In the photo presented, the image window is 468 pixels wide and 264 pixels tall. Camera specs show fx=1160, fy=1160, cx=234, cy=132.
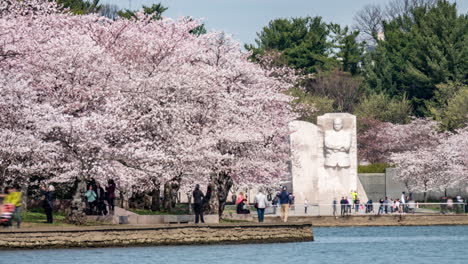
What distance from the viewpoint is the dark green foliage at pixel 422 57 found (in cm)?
11419

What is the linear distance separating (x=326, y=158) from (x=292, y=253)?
41912mm

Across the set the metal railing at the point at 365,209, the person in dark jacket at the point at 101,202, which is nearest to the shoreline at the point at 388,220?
the metal railing at the point at 365,209

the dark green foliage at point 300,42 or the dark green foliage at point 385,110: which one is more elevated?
the dark green foliage at point 300,42

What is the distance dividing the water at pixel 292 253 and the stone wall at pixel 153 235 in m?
0.41

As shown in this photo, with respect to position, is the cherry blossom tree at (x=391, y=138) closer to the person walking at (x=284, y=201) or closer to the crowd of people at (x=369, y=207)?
the crowd of people at (x=369, y=207)

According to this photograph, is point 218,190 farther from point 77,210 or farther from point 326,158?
point 326,158

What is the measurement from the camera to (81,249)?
4362 centimetres

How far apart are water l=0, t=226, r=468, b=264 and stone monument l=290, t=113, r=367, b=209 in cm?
2525

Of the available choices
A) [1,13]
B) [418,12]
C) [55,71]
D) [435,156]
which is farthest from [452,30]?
[55,71]

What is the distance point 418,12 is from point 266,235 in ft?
256

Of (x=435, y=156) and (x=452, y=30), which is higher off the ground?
(x=452, y=30)

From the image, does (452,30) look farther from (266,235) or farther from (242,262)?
(242,262)

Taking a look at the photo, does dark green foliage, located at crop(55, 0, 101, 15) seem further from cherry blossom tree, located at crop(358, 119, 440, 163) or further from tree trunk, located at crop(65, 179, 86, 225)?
tree trunk, located at crop(65, 179, 86, 225)

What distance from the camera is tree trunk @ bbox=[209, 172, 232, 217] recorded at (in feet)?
197
